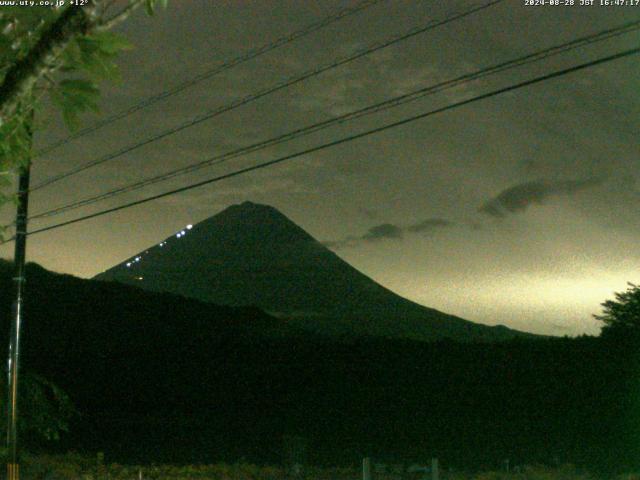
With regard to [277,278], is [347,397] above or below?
below

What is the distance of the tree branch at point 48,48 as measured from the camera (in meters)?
3.57

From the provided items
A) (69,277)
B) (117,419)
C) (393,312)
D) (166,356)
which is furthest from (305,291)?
(117,419)

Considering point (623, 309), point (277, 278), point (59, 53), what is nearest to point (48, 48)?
point (59, 53)

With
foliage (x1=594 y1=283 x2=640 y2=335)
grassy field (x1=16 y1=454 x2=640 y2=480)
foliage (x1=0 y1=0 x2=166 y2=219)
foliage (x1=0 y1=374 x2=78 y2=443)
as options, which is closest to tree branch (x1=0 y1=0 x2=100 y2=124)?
foliage (x1=0 y1=0 x2=166 y2=219)

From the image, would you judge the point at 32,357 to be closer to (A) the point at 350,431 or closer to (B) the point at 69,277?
(A) the point at 350,431

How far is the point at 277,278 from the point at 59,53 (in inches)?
5564

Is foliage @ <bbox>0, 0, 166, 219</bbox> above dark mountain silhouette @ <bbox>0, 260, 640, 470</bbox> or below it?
above

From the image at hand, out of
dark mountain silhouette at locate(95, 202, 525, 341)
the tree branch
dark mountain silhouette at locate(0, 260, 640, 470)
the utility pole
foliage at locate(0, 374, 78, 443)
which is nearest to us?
the tree branch

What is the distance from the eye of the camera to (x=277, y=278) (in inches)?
5694

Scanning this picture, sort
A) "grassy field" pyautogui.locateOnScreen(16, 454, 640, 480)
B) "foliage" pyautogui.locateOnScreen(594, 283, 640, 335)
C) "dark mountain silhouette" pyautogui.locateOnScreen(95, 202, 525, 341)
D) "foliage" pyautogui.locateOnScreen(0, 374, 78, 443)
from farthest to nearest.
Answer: "dark mountain silhouette" pyautogui.locateOnScreen(95, 202, 525, 341)
"foliage" pyautogui.locateOnScreen(594, 283, 640, 335)
"foliage" pyautogui.locateOnScreen(0, 374, 78, 443)
"grassy field" pyautogui.locateOnScreen(16, 454, 640, 480)

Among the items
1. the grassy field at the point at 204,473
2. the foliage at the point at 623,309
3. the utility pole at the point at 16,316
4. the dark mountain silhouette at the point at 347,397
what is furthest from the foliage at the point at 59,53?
the foliage at the point at 623,309

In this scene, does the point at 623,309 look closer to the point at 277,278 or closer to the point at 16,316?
the point at 16,316

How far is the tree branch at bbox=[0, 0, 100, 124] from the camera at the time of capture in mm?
3572

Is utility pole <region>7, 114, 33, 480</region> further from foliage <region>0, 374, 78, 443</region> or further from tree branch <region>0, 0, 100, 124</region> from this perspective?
tree branch <region>0, 0, 100, 124</region>
